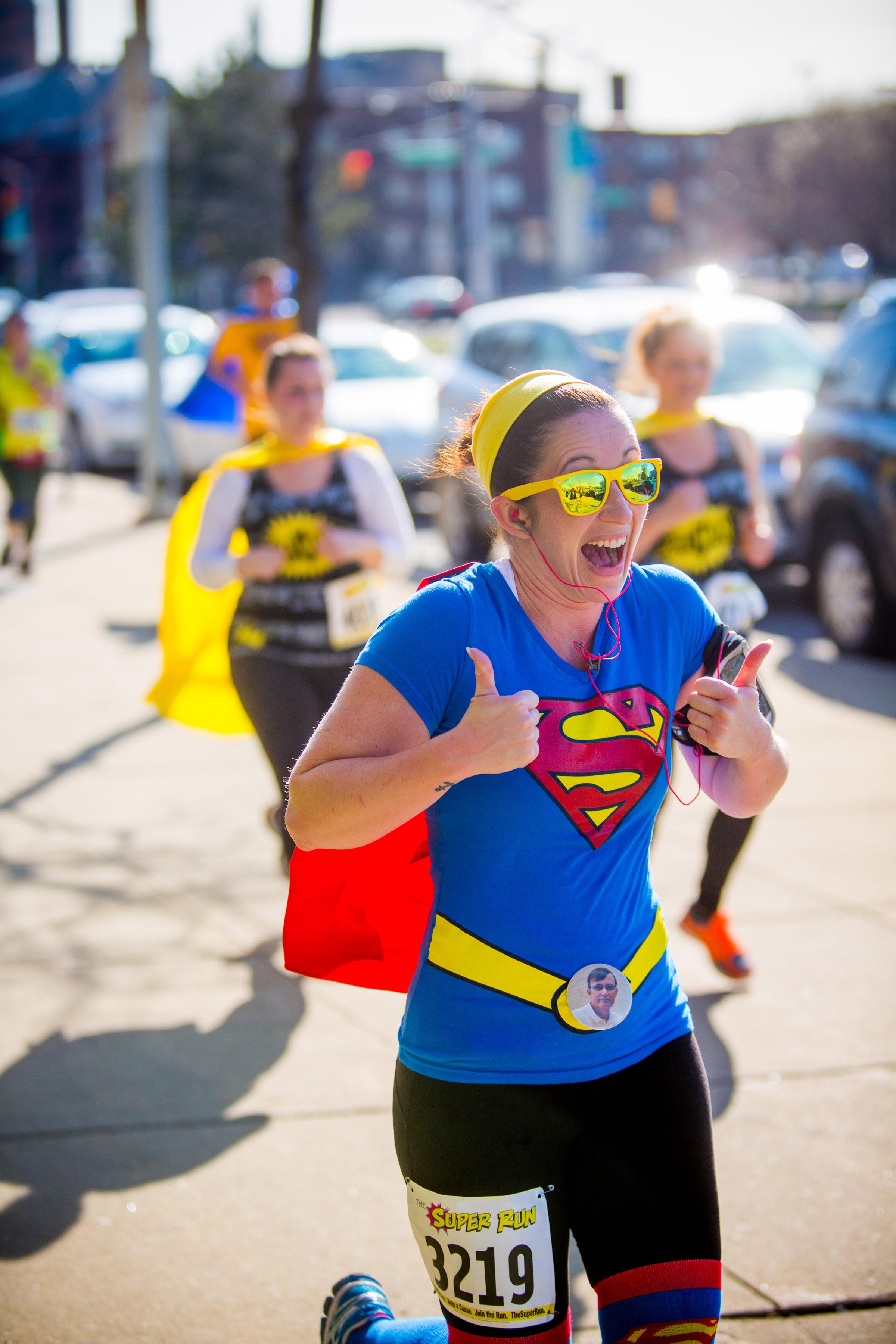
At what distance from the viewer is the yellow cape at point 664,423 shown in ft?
15.1

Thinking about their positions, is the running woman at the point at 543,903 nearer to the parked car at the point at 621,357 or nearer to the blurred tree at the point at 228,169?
the parked car at the point at 621,357

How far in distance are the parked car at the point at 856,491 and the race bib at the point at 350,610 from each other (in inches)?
182

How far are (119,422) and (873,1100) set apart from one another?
15.4 m

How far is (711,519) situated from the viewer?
15.1ft

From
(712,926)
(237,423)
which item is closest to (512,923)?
(712,926)

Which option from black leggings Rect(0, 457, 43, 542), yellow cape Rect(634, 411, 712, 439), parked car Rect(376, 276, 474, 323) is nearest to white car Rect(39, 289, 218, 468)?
black leggings Rect(0, 457, 43, 542)

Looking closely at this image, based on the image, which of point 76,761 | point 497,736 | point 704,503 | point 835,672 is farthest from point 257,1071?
point 835,672

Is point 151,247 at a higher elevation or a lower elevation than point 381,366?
higher

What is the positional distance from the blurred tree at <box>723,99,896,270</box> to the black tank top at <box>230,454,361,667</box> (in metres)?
53.4

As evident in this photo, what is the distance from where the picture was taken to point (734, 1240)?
325cm

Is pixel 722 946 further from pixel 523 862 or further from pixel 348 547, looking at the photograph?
pixel 523 862

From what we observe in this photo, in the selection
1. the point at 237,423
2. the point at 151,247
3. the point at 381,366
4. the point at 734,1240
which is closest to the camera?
the point at 734,1240

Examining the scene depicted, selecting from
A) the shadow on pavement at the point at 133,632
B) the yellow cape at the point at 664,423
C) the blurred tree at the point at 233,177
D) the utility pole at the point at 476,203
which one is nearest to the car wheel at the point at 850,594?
the shadow on pavement at the point at 133,632

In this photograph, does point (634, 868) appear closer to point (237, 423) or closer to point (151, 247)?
point (237, 423)
